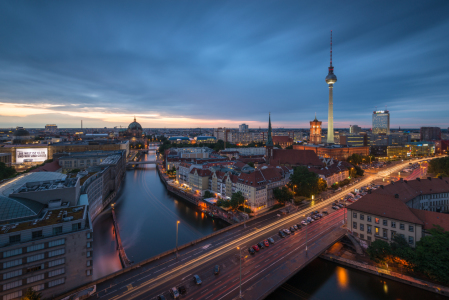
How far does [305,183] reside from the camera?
1711 inches

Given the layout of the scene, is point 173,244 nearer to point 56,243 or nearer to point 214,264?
point 214,264

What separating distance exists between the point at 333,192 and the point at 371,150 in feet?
253

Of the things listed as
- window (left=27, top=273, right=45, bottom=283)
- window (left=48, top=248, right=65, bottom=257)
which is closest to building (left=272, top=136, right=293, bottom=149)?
window (left=48, top=248, right=65, bottom=257)

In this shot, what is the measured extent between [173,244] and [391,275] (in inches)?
951

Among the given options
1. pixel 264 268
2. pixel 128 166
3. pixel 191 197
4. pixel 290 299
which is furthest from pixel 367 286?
pixel 128 166

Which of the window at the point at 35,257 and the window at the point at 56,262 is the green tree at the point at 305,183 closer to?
the window at the point at 56,262

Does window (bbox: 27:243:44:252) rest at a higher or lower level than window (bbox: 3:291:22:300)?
higher

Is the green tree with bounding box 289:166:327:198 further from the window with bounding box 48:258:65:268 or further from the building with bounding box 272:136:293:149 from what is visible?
the building with bounding box 272:136:293:149

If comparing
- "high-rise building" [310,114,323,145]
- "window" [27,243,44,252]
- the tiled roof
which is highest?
"high-rise building" [310,114,323,145]

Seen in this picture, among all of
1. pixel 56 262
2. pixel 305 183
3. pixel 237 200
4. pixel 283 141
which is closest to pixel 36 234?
pixel 56 262

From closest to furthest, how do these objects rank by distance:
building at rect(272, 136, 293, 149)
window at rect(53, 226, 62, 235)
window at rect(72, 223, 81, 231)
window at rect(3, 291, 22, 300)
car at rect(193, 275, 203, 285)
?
window at rect(3, 291, 22, 300) → car at rect(193, 275, 203, 285) → window at rect(53, 226, 62, 235) → window at rect(72, 223, 81, 231) → building at rect(272, 136, 293, 149)

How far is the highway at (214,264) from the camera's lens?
716 inches

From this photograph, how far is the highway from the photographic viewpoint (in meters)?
18.2

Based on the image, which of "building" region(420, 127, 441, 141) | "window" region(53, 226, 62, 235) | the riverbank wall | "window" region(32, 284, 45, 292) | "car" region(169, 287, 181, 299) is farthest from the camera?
"building" region(420, 127, 441, 141)
